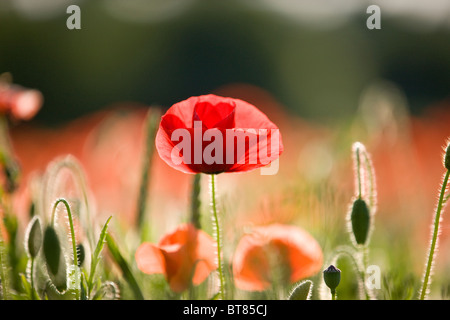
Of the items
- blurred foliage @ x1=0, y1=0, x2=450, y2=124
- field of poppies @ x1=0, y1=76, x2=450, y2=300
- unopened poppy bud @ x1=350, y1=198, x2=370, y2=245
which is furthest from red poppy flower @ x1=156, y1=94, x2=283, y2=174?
blurred foliage @ x1=0, y1=0, x2=450, y2=124

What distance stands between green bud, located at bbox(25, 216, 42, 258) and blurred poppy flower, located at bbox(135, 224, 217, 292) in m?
0.10

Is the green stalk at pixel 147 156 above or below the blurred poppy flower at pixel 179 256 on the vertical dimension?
above

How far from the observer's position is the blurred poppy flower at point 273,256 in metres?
0.63

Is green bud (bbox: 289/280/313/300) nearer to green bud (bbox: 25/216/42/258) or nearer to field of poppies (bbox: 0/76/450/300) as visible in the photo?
field of poppies (bbox: 0/76/450/300)

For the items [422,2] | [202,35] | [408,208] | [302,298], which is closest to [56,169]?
[302,298]

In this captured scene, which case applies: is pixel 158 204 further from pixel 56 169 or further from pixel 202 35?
pixel 202 35

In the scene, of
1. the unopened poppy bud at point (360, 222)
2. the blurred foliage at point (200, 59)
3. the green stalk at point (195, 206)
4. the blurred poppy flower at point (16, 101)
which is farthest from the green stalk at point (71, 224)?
the blurred foliage at point (200, 59)

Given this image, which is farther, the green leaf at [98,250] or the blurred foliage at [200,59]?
the blurred foliage at [200,59]

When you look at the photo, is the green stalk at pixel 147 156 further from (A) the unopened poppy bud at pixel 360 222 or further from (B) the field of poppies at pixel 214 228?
(A) the unopened poppy bud at pixel 360 222

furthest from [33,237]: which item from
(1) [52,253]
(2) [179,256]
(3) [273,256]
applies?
(3) [273,256]

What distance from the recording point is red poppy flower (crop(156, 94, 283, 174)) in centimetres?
49

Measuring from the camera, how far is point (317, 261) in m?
0.64

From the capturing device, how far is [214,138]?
19.6 inches
